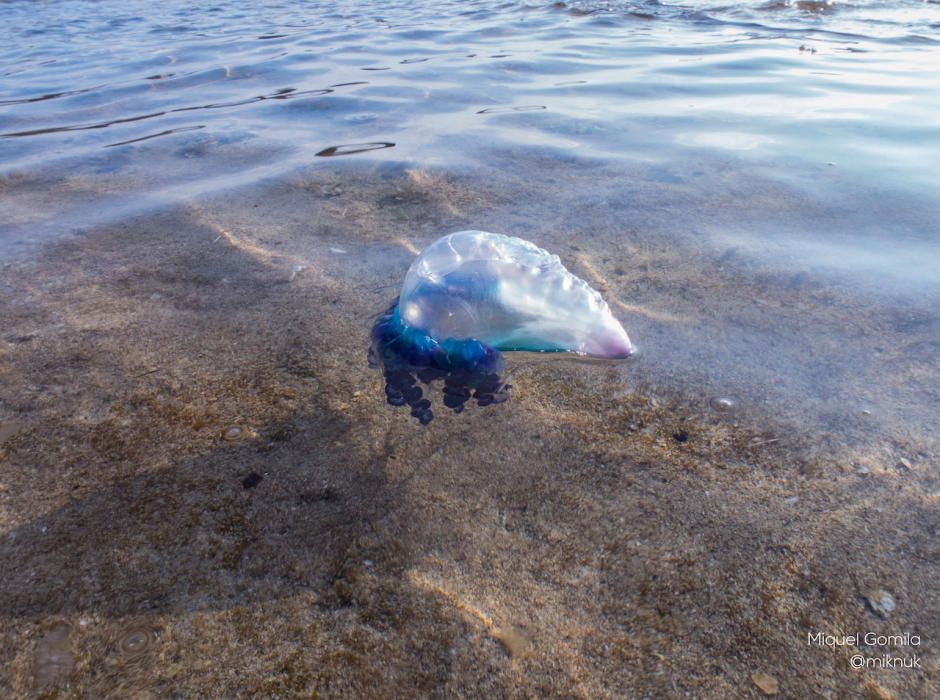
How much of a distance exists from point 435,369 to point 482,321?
18cm

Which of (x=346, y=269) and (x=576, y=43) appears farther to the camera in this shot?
(x=576, y=43)

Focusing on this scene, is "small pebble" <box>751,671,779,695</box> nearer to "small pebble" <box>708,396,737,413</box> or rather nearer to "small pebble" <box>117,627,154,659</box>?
"small pebble" <box>708,396,737,413</box>

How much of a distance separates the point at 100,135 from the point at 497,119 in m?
A: 2.34

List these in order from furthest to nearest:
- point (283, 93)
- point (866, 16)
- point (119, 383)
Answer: point (866, 16), point (283, 93), point (119, 383)

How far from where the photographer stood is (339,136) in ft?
12.3

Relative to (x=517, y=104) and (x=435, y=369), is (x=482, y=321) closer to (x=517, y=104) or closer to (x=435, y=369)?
(x=435, y=369)

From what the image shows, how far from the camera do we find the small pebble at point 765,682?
41.2 inches

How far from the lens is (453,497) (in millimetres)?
1391

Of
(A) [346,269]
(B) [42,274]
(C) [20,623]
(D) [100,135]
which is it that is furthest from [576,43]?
(C) [20,623]

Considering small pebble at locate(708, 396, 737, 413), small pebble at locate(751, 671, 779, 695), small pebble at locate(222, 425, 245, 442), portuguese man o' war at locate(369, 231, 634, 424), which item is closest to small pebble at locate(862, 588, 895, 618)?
small pebble at locate(751, 671, 779, 695)

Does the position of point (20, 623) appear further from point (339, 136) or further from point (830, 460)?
point (339, 136)

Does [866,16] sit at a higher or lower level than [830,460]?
higher

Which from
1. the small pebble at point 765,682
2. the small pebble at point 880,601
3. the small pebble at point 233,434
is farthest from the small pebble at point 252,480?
the small pebble at point 880,601

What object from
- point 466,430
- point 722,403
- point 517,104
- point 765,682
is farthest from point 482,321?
point 517,104
